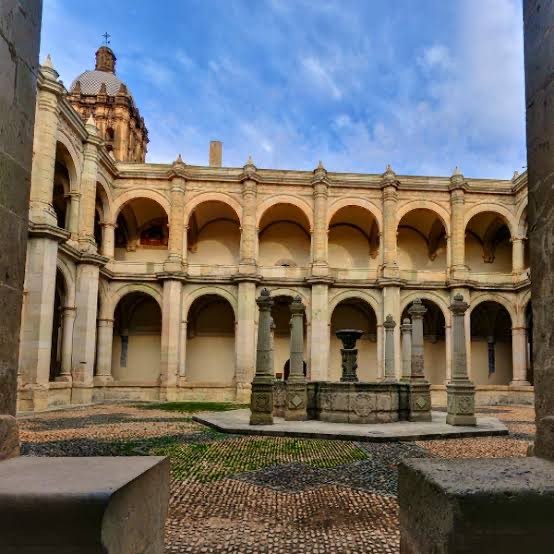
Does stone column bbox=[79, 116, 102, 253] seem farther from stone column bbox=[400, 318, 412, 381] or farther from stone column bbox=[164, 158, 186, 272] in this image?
stone column bbox=[400, 318, 412, 381]

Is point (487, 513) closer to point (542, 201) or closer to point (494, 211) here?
point (542, 201)

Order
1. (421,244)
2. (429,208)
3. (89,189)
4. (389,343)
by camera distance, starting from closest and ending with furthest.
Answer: (389,343) < (89,189) < (429,208) < (421,244)

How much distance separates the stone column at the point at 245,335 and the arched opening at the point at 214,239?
199 inches

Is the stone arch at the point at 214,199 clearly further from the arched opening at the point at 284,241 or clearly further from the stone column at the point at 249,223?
the arched opening at the point at 284,241

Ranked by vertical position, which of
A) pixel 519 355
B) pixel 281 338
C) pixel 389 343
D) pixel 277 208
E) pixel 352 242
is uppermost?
pixel 277 208

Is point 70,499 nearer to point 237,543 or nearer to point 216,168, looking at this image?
point 237,543

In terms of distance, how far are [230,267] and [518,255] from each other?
13.8 meters

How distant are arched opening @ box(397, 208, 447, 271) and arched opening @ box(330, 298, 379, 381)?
3.41m

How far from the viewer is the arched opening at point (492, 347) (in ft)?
96.0

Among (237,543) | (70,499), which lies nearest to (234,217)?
(237,543)

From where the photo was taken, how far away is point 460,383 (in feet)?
40.9

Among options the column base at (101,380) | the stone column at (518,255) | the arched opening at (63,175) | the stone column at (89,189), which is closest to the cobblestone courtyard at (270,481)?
the stone column at (89,189)

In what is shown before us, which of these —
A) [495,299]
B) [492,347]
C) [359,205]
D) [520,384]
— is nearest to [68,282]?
[359,205]

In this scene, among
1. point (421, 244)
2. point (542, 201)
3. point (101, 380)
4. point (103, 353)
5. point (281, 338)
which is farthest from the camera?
point (421, 244)
